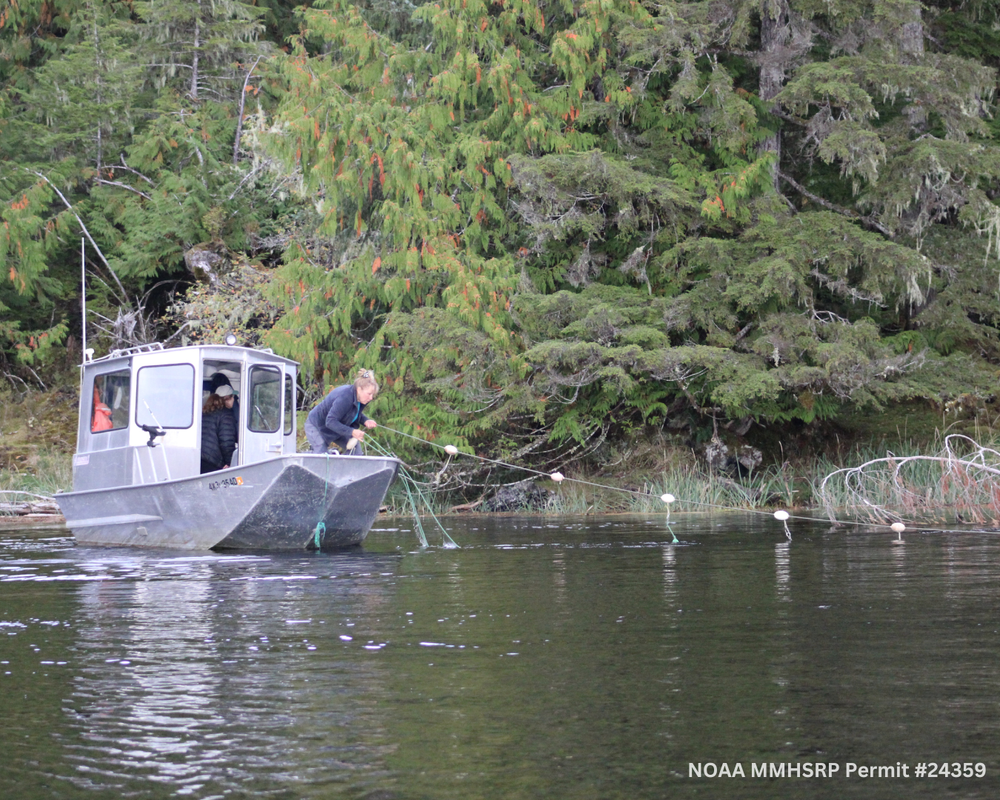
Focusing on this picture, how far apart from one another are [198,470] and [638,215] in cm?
1001

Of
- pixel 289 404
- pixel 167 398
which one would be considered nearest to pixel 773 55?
pixel 289 404

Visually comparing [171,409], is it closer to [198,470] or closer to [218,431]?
[218,431]

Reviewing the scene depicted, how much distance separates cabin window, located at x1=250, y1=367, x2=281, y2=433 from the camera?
15602 mm

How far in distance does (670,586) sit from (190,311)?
20.1 meters

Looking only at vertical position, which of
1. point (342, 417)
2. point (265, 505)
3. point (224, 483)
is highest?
point (342, 417)

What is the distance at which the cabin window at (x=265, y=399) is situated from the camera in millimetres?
15602

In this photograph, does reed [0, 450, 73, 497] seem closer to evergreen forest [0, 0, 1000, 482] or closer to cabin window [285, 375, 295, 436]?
evergreen forest [0, 0, 1000, 482]

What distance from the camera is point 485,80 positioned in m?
22.9

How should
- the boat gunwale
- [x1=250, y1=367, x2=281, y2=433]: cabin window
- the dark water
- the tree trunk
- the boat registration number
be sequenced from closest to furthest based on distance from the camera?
the dark water → the boat gunwale → the boat registration number → [x1=250, y1=367, x2=281, y2=433]: cabin window → the tree trunk

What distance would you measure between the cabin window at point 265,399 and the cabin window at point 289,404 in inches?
6.0

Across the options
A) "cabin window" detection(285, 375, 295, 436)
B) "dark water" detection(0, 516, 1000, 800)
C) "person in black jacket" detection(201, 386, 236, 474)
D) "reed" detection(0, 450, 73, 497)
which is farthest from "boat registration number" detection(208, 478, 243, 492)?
"reed" detection(0, 450, 73, 497)

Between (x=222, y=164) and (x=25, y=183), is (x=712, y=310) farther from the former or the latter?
(x=25, y=183)

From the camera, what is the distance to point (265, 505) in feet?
46.1

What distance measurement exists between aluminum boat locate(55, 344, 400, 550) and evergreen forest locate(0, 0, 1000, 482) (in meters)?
5.31
